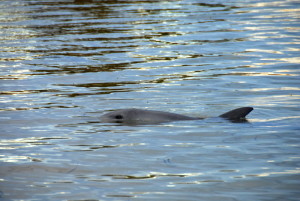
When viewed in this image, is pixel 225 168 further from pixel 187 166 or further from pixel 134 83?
pixel 134 83

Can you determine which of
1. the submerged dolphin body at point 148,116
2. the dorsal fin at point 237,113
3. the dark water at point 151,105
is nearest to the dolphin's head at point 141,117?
the submerged dolphin body at point 148,116

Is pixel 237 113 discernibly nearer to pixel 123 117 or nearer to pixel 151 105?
pixel 123 117

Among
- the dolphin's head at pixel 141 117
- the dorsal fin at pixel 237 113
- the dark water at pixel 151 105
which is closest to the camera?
the dark water at pixel 151 105

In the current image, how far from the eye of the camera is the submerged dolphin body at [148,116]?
9320 mm

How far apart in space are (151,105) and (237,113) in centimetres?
186

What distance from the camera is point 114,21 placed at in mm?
23281

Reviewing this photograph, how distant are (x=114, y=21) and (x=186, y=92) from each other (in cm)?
1204

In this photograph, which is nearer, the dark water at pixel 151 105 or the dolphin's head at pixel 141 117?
the dark water at pixel 151 105

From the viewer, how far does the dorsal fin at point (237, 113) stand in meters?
9.23

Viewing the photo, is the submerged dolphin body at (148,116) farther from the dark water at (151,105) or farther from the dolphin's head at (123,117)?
the dark water at (151,105)

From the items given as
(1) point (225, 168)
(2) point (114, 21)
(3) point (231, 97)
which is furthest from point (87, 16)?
(1) point (225, 168)

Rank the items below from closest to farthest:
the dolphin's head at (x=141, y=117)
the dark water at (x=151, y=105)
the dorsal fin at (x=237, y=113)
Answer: the dark water at (x=151, y=105) → the dorsal fin at (x=237, y=113) → the dolphin's head at (x=141, y=117)

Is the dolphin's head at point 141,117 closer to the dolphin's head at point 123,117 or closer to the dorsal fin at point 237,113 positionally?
the dolphin's head at point 123,117

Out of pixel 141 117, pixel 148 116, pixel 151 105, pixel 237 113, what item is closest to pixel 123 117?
pixel 141 117
